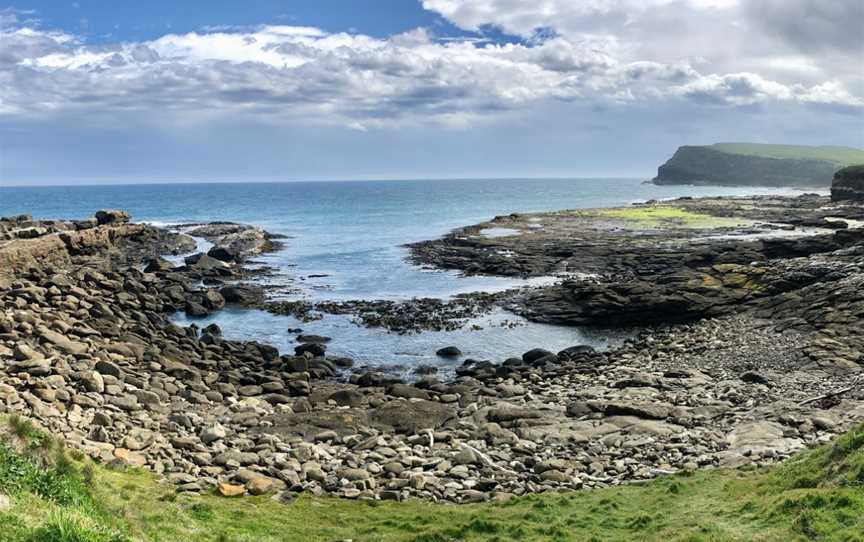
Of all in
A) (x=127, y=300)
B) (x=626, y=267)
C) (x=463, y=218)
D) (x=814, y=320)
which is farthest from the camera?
(x=463, y=218)

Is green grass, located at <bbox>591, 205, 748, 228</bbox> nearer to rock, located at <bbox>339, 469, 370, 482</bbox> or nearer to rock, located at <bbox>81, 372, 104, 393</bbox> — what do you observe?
rock, located at <bbox>81, 372, 104, 393</bbox>

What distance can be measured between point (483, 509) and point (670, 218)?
9444cm

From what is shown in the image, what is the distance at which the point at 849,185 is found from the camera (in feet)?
398

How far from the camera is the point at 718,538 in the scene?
13.5 metres

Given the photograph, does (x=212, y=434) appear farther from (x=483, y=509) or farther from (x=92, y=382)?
(x=483, y=509)

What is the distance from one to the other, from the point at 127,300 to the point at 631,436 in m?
35.2

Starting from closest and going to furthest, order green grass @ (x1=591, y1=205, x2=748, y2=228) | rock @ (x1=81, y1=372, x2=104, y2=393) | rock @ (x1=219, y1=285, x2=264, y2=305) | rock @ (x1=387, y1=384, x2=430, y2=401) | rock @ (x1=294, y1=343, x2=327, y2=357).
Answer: rock @ (x1=81, y1=372, x2=104, y2=393)
rock @ (x1=387, y1=384, x2=430, y2=401)
rock @ (x1=294, y1=343, x2=327, y2=357)
rock @ (x1=219, y1=285, x2=264, y2=305)
green grass @ (x1=591, y1=205, x2=748, y2=228)

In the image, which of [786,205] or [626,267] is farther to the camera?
[786,205]

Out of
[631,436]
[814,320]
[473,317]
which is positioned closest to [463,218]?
[473,317]

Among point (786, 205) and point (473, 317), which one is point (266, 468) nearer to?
point (473, 317)

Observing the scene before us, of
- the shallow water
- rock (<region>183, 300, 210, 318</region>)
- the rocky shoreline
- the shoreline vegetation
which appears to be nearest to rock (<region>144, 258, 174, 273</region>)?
the rocky shoreline

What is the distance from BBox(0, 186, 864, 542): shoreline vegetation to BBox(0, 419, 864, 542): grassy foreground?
6 cm

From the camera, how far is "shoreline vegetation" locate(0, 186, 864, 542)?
47.7ft

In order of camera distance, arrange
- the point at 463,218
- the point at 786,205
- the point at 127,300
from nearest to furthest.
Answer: the point at 127,300 → the point at 786,205 → the point at 463,218
